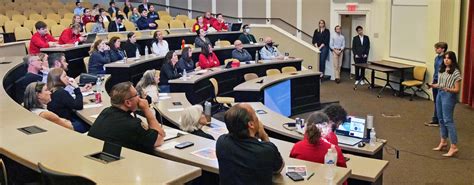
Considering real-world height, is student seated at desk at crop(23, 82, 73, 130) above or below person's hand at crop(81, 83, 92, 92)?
above

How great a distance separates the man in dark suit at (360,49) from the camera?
49.2ft

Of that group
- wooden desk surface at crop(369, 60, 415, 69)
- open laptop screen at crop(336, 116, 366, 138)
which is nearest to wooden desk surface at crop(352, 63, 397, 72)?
wooden desk surface at crop(369, 60, 415, 69)

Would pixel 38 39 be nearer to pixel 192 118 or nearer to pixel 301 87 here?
pixel 301 87

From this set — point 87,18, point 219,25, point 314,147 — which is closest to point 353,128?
point 314,147

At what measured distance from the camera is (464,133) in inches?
370

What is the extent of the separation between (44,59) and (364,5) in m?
10.2

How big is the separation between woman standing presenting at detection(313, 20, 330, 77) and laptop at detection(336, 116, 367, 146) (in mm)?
10298

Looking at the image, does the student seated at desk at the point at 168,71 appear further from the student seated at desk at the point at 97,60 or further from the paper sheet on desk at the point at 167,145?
the paper sheet on desk at the point at 167,145

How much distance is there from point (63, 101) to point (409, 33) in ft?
33.3

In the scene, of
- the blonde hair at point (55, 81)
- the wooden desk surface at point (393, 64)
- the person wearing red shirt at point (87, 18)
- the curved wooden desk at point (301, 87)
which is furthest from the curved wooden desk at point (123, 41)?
the wooden desk surface at point (393, 64)

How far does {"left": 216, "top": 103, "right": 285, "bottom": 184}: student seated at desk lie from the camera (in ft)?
11.8

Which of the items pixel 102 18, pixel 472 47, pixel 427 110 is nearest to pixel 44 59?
pixel 102 18

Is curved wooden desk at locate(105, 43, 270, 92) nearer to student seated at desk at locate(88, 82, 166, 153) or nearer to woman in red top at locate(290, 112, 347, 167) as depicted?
student seated at desk at locate(88, 82, 166, 153)

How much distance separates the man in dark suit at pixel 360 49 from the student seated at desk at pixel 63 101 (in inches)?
396
